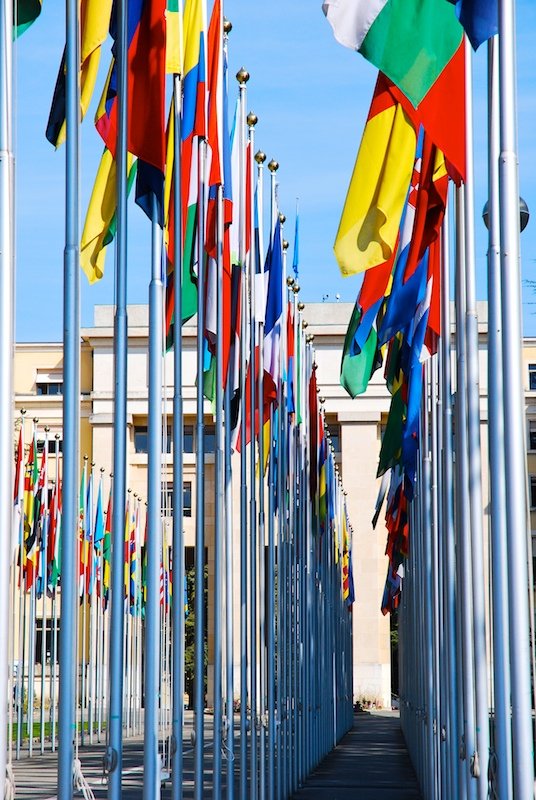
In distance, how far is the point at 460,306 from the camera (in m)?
13.9

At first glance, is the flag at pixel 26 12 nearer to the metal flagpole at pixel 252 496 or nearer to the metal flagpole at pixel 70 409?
the metal flagpole at pixel 70 409

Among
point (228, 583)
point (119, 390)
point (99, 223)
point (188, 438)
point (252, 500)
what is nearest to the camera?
point (119, 390)

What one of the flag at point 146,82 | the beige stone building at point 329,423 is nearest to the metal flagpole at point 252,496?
the flag at point 146,82

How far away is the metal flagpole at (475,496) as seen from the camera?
1284 cm

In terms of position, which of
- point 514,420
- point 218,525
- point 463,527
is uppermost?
point 514,420

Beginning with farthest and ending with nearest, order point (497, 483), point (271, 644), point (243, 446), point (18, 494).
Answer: point (18, 494), point (271, 644), point (243, 446), point (497, 483)

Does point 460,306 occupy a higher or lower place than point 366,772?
higher

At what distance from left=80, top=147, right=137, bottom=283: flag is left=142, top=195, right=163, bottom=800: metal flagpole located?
44 cm

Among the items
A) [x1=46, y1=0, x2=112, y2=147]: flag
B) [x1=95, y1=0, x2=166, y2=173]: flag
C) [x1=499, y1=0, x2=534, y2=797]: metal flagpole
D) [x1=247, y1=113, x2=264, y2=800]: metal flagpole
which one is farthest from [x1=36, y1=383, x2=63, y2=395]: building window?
[x1=499, y1=0, x2=534, y2=797]: metal flagpole

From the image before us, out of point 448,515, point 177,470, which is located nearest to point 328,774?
point 448,515

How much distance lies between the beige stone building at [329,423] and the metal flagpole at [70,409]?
206 ft

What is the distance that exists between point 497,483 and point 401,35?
3560mm

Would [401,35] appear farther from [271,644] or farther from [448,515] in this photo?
[271,644]

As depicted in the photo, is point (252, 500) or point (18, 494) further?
point (18, 494)
